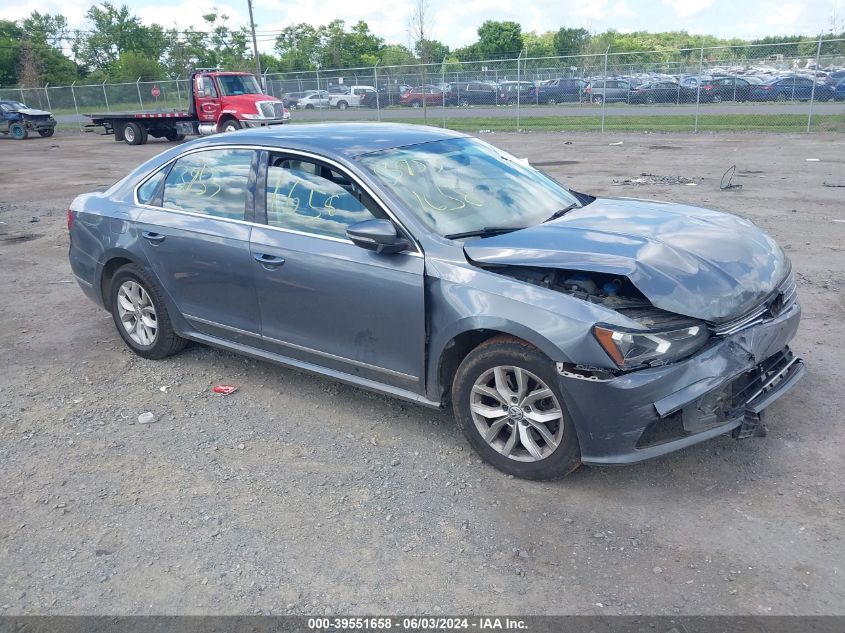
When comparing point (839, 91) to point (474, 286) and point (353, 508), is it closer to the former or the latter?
point (474, 286)

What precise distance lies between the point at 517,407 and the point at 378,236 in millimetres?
1142

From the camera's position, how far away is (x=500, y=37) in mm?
86438

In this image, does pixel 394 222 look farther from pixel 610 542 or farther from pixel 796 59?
pixel 796 59

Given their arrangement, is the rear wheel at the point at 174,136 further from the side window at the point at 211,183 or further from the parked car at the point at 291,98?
the side window at the point at 211,183

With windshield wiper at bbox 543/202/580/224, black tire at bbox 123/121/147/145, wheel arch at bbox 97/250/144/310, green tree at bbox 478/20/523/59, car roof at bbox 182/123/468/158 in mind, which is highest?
green tree at bbox 478/20/523/59

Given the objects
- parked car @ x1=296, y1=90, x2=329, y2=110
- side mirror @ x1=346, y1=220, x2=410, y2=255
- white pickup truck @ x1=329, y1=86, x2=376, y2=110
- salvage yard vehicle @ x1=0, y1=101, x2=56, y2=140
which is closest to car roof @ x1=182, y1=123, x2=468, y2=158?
side mirror @ x1=346, y1=220, x2=410, y2=255

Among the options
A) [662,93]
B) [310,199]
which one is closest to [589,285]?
[310,199]

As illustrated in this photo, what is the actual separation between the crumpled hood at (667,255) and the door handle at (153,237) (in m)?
2.39

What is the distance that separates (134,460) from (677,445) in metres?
2.94

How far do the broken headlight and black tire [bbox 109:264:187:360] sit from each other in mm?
3330

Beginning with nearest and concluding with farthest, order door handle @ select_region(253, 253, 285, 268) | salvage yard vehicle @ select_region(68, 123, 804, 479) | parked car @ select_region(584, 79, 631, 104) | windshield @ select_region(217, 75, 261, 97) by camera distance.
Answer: salvage yard vehicle @ select_region(68, 123, 804, 479)
door handle @ select_region(253, 253, 285, 268)
windshield @ select_region(217, 75, 261, 97)
parked car @ select_region(584, 79, 631, 104)

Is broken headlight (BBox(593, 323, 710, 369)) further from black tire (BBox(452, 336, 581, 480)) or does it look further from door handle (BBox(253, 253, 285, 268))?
door handle (BBox(253, 253, 285, 268))

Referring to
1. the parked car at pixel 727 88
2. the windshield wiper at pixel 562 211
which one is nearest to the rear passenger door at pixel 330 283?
the windshield wiper at pixel 562 211

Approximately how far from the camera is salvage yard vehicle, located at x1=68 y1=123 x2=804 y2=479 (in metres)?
3.41
